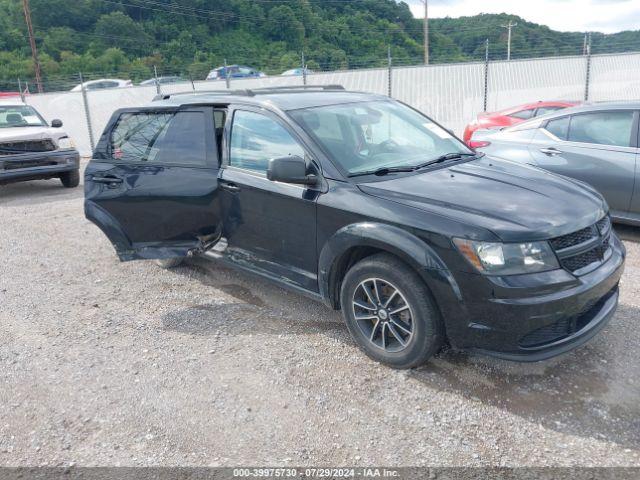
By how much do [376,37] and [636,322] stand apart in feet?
161

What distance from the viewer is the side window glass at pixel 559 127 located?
6.21m

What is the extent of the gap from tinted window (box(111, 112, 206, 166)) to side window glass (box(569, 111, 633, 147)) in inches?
163

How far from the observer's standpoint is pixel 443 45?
49.2m

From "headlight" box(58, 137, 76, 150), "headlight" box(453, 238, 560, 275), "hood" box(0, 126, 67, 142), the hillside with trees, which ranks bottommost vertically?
"headlight" box(58, 137, 76, 150)

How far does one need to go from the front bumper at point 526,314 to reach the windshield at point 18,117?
10430mm

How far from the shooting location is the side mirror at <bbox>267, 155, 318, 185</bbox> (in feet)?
11.8

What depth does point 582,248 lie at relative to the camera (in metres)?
3.18

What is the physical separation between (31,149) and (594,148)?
9.31m

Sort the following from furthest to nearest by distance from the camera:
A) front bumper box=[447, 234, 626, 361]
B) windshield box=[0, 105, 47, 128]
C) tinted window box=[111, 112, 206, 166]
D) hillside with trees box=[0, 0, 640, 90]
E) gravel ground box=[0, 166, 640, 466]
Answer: hillside with trees box=[0, 0, 640, 90] < windshield box=[0, 105, 47, 128] < tinted window box=[111, 112, 206, 166] < front bumper box=[447, 234, 626, 361] < gravel ground box=[0, 166, 640, 466]

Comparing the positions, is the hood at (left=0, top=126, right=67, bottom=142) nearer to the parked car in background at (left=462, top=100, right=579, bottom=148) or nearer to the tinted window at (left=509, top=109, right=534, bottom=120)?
the parked car in background at (left=462, top=100, right=579, bottom=148)

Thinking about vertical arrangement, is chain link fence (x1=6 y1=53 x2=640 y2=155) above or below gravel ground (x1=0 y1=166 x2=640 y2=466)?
above

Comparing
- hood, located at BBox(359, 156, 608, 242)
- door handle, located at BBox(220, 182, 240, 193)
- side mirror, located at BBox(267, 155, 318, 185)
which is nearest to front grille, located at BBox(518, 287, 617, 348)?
hood, located at BBox(359, 156, 608, 242)

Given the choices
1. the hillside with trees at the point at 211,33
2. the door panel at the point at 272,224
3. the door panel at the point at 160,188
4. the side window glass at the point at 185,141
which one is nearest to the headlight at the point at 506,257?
the door panel at the point at 272,224

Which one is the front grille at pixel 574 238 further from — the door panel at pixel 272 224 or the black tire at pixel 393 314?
the door panel at pixel 272 224
